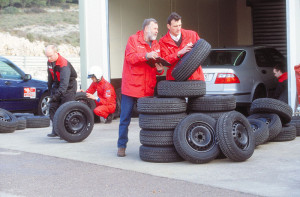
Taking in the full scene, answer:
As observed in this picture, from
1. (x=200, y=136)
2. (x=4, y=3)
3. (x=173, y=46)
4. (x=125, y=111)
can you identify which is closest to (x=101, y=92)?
(x=125, y=111)

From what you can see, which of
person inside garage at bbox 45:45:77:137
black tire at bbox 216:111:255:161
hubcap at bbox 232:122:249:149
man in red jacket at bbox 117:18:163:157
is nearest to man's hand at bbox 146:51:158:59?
man in red jacket at bbox 117:18:163:157

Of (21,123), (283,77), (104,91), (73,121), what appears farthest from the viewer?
(104,91)

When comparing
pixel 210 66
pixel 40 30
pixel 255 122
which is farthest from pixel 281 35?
pixel 40 30

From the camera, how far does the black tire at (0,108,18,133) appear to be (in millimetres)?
11539

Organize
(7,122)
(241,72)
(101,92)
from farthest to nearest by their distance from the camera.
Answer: (101,92), (241,72), (7,122)

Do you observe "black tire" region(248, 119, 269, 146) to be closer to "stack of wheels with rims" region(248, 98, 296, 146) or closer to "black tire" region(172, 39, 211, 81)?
"stack of wheels with rims" region(248, 98, 296, 146)

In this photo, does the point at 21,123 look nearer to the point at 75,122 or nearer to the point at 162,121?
the point at 75,122

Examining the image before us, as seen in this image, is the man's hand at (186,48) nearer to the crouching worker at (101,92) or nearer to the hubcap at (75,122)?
the hubcap at (75,122)

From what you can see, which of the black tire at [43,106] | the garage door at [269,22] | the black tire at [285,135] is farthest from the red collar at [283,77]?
the garage door at [269,22]

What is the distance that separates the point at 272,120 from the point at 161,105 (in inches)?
86.1

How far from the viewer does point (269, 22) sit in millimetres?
21859

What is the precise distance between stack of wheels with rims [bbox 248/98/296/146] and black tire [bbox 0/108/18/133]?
15.2ft

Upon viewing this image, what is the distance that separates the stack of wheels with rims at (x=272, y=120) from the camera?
8.84m

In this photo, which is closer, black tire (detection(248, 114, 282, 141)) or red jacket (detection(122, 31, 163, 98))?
red jacket (detection(122, 31, 163, 98))
